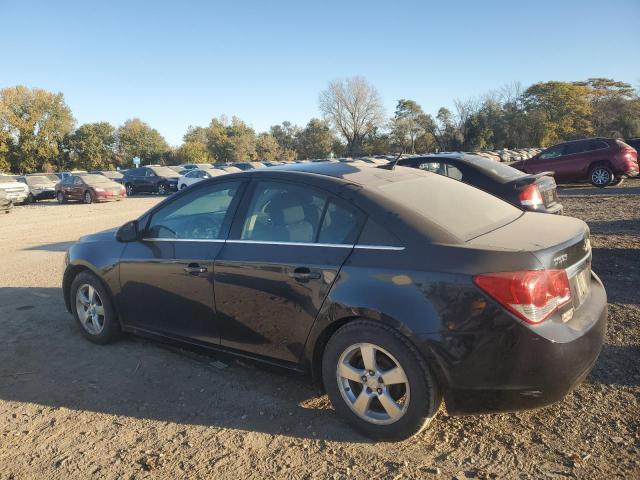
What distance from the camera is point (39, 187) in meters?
25.0

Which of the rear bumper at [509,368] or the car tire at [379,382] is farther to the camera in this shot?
the car tire at [379,382]

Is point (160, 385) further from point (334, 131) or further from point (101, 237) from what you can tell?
point (334, 131)

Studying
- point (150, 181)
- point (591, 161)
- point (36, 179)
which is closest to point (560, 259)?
point (591, 161)

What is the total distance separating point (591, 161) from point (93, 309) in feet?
52.5

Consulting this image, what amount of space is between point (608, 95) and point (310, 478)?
282 ft

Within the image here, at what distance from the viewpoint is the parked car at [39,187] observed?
24.7 m

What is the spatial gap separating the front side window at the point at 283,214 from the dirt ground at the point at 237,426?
96 cm

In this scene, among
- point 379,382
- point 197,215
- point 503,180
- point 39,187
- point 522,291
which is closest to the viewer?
point 522,291

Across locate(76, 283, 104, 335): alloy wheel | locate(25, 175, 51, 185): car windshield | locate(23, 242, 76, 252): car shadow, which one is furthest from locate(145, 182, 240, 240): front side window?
locate(25, 175, 51, 185): car windshield

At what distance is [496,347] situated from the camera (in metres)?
2.42

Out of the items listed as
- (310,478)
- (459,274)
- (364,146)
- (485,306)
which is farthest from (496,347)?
(364,146)

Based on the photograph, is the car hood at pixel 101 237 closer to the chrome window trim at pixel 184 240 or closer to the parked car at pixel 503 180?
the chrome window trim at pixel 184 240

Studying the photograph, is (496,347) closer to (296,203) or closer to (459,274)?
(459,274)

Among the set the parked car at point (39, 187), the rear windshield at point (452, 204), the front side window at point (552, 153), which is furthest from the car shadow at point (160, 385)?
the parked car at point (39, 187)
